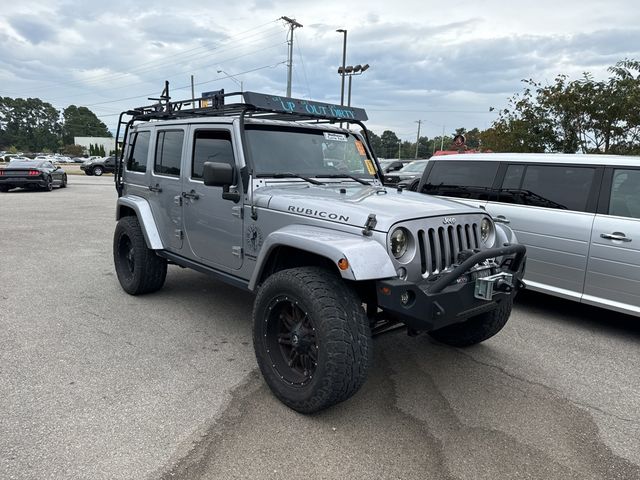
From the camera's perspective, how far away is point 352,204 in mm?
3262

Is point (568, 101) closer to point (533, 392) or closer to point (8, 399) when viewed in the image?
point (533, 392)

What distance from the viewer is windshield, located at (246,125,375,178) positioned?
3.99m

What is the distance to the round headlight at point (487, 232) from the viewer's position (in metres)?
3.69

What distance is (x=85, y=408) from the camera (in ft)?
10.0

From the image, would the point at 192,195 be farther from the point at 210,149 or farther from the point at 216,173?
the point at 216,173

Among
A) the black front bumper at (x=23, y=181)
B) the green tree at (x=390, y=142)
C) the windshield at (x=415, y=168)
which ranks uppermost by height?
the green tree at (x=390, y=142)

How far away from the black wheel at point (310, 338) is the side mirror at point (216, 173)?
2.89ft

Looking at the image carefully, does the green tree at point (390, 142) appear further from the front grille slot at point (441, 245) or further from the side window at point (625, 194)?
the front grille slot at point (441, 245)

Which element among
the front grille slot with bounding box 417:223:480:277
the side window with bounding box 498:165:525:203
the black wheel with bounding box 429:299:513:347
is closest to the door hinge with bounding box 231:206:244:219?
the front grille slot with bounding box 417:223:480:277

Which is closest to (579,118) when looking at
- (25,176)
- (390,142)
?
(25,176)

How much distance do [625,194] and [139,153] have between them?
5.26m

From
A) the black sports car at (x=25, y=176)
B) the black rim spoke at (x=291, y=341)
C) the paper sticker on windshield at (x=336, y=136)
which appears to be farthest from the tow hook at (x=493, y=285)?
the black sports car at (x=25, y=176)

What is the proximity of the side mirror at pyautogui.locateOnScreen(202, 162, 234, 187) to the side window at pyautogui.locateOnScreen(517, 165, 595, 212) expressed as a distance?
3535 mm

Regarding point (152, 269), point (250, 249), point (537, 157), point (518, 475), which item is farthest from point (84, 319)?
point (537, 157)
